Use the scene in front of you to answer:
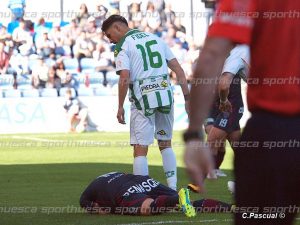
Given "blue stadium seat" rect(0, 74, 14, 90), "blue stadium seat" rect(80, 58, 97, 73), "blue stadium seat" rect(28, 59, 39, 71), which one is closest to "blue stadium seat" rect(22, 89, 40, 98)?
"blue stadium seat" rect(0, 74, 14, 90)

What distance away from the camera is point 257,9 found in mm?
3639

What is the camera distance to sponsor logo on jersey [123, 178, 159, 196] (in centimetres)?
891

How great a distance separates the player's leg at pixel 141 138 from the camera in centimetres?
1048

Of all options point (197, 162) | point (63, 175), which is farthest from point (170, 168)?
point (197, 162)

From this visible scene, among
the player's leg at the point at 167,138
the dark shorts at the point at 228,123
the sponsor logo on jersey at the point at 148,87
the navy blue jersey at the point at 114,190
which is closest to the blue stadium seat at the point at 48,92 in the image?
the dark shorts at the point at 228,123

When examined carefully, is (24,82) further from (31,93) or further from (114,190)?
(114,190)

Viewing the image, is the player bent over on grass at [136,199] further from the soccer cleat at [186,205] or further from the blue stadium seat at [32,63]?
the blue stadium seat at [32,63]

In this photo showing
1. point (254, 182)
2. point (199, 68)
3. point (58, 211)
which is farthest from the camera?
point (58, 211)

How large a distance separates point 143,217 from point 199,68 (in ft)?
18.1

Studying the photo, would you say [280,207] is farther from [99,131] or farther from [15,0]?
[15,0]

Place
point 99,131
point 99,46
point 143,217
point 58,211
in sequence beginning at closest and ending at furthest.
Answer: point 143,217 < point 58,211 < point 99,131 < point 99,46

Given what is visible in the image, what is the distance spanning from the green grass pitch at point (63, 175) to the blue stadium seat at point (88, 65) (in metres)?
3.81

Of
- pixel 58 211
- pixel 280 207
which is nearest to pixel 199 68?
pixel 280 207

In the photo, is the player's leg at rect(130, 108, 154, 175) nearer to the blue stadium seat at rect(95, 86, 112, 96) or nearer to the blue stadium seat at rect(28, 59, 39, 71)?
the blue stadium seat at rect(95, 86, 112, 96)
